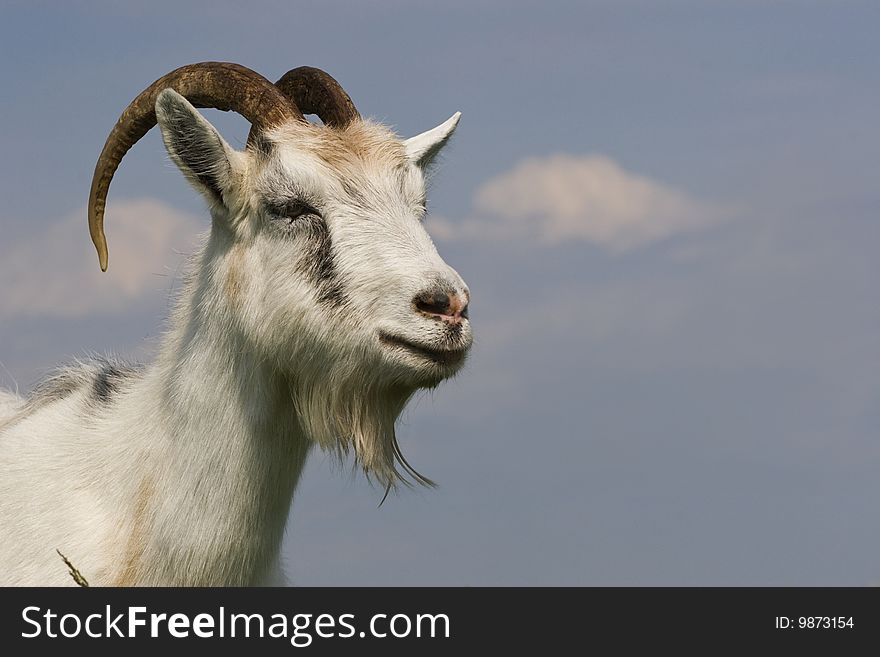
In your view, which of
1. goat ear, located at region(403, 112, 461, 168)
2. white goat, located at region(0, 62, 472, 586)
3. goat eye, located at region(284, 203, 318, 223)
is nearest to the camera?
white goat, located at region(0, 62, 472, 586)

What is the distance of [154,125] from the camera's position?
22.5 ft

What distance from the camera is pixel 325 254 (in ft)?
19.3

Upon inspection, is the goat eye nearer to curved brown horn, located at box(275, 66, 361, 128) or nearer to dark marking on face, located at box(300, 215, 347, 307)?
dark marking on face, located at box(300, 215, 347, 307)

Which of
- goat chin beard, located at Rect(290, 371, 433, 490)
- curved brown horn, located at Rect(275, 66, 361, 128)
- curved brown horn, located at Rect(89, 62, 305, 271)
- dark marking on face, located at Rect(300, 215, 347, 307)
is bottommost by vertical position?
goat chin beard, located at Rect(290, 371, 433, 490)

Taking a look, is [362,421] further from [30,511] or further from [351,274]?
[30,511]

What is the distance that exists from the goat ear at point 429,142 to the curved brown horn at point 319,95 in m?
0.38

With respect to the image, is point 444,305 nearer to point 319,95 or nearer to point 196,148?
point 196,148

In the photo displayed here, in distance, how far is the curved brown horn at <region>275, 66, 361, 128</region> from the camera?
680 centimetres

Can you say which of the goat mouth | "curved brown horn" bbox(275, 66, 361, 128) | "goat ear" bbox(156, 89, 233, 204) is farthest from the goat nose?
"curved brown horn" bbox(275, 66, 361, 128)

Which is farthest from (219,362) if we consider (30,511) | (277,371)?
(30,511)

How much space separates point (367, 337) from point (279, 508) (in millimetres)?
1149

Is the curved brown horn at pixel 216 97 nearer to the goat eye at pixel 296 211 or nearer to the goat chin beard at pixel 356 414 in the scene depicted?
the goat eye at pixel 296 211

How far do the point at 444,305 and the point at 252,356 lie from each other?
3.50 feet

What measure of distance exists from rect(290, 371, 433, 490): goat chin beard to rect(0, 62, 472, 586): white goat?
1 centimetres
